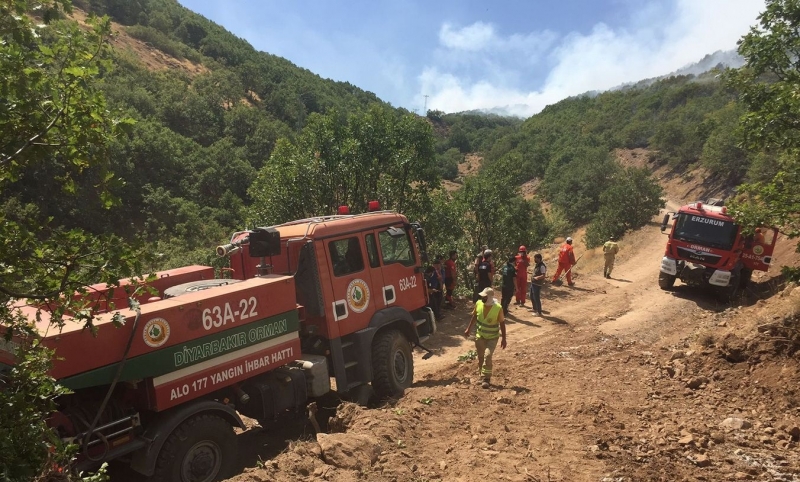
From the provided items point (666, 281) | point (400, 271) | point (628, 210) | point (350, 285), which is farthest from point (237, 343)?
point (628, 210)

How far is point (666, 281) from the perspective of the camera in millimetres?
14688

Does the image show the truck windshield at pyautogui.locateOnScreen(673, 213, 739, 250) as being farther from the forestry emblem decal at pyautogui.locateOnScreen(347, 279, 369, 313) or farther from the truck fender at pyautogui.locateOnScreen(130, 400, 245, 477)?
the truck fender at pyautogui.locateOnScreen(130, 400, 245, 477)

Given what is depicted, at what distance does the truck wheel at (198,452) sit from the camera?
201 inches

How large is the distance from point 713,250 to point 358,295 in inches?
416

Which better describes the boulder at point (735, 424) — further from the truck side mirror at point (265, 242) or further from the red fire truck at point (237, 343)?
the truck side mirror at point (265, 242)

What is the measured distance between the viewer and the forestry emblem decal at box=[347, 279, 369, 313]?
23.9 ft

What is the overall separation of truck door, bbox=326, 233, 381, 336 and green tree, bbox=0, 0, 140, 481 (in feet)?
13.2

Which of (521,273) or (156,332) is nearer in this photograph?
(156,332)

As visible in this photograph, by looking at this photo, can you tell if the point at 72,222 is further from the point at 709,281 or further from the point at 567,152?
the point at 567,152

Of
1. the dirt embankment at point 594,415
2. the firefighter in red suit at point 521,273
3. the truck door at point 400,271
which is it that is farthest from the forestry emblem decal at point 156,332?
the firefighter in red suit at point 521,273

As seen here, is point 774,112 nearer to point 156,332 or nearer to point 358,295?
point 358,295

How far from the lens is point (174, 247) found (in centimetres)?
2562

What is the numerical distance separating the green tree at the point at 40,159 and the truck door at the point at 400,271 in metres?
4.96

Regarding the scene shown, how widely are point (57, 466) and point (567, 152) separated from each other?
66154 millimetres
